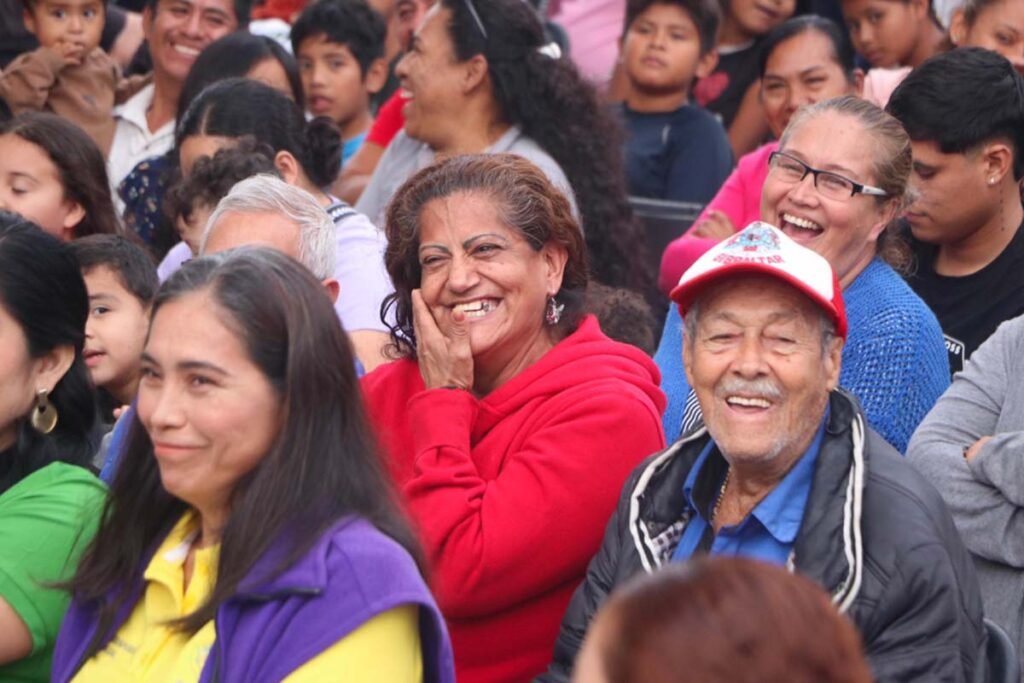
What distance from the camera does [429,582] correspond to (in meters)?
2.93

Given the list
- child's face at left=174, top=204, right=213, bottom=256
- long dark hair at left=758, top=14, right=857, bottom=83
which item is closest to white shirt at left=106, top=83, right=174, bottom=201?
child's face at left=174, top=204, right=213, bottom=256

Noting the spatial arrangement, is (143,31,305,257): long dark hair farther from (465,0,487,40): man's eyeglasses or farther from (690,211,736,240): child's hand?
(690,211,736,240): child's hand

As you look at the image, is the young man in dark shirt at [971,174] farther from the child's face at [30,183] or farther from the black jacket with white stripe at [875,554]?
the child's face at [30,183]

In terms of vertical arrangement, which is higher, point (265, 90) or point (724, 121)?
point (265, 90)

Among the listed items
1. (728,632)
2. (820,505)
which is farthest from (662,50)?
(728,632)

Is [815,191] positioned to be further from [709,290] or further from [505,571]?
[505,571]

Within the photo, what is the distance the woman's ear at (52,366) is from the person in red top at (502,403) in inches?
28.0

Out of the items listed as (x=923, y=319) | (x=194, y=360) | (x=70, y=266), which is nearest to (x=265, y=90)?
(x=70, y=266)

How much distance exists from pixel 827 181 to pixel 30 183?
2735 millimetres

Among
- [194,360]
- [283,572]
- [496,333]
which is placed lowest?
[496,333]

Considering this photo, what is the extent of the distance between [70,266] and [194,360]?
1006 millimetres

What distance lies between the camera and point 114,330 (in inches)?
196

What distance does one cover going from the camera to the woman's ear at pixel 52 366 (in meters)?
3.69

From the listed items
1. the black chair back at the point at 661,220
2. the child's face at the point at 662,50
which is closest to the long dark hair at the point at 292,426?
the black chair back at the point at 661,220
